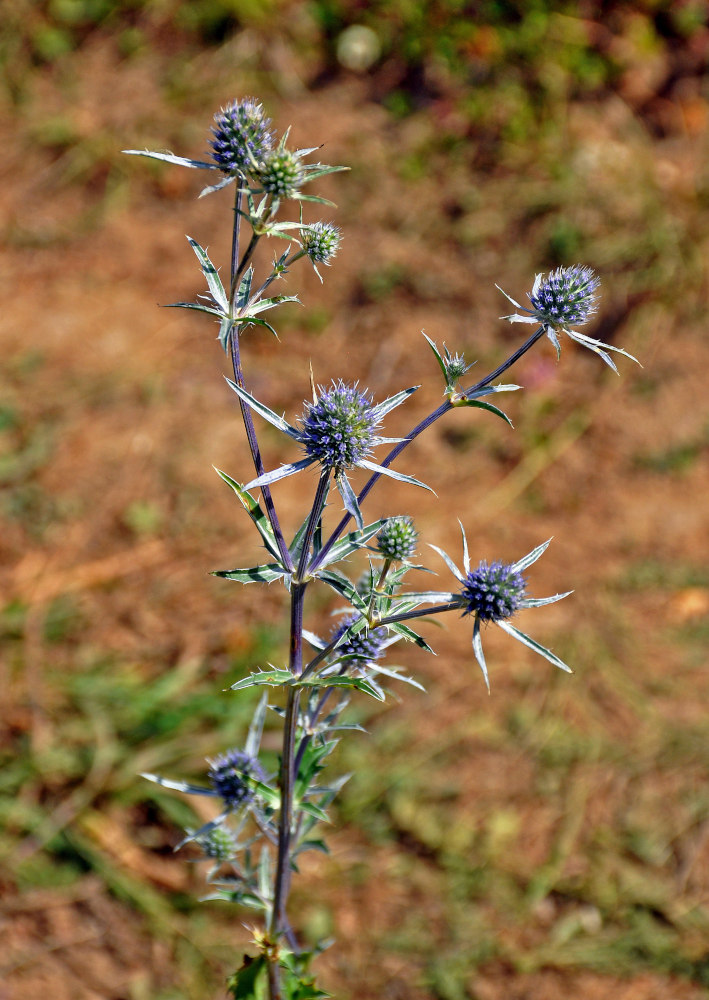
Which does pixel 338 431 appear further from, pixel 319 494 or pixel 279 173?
pixel 279 173

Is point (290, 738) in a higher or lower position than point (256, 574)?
lower

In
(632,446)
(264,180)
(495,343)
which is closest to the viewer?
(264,180)

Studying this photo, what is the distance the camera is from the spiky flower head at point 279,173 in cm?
164

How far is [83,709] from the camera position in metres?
3.44

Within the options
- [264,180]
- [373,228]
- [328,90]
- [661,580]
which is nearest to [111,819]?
[264,180]

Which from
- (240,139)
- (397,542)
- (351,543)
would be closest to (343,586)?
(351,543)

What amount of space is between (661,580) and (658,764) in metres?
1.10

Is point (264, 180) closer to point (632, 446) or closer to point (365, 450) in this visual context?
point (365, 450)

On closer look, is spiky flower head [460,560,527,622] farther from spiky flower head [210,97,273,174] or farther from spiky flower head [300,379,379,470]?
spiky flower head [210,97,273,174]

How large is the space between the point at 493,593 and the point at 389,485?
9.78ft

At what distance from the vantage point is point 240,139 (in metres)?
1.68

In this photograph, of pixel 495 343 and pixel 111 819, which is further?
pixel 495 343

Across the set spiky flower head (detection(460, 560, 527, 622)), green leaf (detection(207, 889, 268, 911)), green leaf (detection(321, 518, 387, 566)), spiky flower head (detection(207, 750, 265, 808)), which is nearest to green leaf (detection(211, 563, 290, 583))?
green leaf (detection(321, 518, 387, 566))

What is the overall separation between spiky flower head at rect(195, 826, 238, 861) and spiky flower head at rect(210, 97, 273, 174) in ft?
5.11
